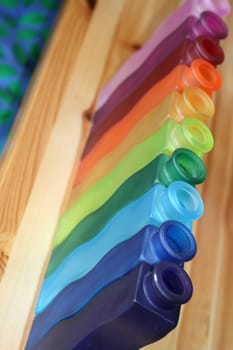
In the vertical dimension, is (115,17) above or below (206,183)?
above

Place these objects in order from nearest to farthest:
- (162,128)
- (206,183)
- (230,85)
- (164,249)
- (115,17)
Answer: (164,249), (162,128), (206,183), (230,85), (115,17)

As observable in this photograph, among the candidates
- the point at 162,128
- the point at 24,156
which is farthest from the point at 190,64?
the point at 24,156

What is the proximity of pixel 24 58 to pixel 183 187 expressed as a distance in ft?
1.39

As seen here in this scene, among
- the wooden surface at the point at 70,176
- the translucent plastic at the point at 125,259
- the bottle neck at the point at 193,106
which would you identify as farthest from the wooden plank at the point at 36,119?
the bottle neck at the point at 193,106

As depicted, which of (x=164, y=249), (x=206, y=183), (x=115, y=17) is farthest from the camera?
(x=115, y=17)

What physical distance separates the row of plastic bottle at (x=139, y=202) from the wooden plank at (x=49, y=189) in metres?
0.02

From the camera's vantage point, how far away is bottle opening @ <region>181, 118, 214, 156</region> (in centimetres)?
60

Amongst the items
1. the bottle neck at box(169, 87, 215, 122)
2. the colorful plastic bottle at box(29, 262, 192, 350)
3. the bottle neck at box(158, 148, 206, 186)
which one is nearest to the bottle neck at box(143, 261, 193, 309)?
the colorful plastic bottle at box(29, 262, 192, 350)

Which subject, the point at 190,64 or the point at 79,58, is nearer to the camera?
the point at 190,64

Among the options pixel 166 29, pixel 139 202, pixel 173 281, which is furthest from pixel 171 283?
pixel 166 29

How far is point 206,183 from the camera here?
73cm

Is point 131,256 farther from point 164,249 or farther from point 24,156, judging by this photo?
point 24,156

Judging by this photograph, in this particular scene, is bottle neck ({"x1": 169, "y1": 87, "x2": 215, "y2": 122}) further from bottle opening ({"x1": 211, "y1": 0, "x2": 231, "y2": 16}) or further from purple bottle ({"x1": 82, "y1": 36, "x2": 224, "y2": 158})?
bottle opening ({"x1": 211, "y1": 0, "x2": 231, "y2": 16})

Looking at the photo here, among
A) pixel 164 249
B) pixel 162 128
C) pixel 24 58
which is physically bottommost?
pixel 164 249
